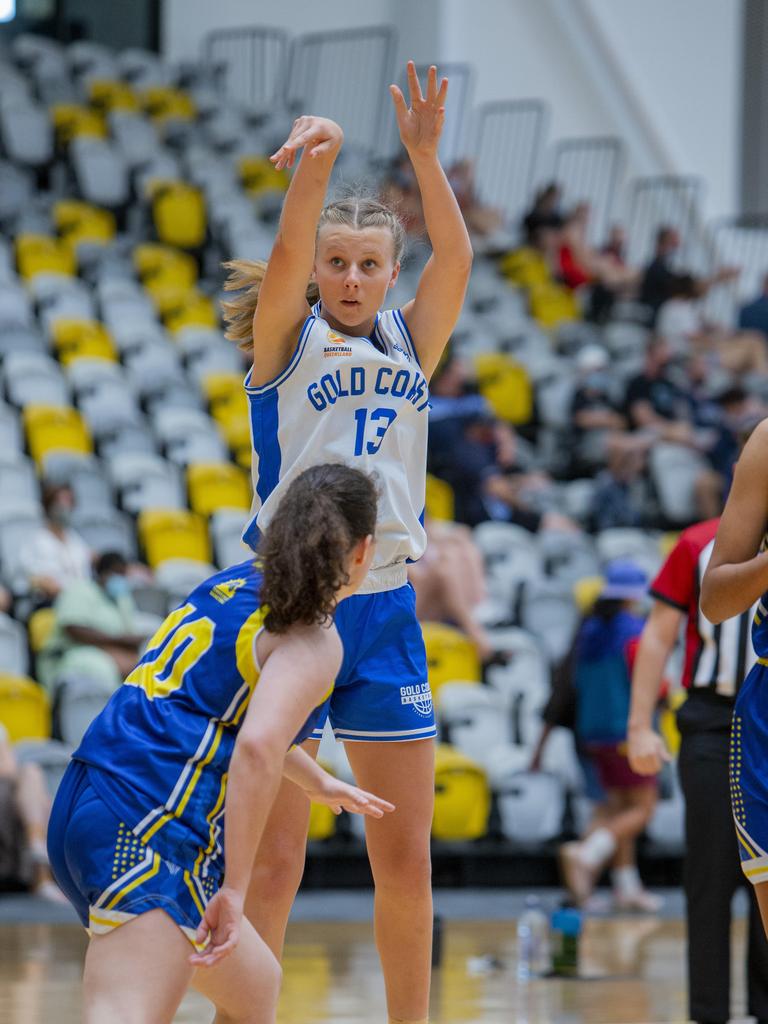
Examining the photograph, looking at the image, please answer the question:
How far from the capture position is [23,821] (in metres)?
7.68

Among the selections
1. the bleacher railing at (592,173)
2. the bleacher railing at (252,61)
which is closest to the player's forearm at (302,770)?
the bleacher railing at (252,61)

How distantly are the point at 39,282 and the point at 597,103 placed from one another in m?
8.08

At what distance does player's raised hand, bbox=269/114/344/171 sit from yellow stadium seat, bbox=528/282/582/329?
1128 cm

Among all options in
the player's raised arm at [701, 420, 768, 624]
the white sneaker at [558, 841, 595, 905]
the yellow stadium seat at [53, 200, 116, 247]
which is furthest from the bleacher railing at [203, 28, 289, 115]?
the player's raised arm at [701, 420, 768, 624]

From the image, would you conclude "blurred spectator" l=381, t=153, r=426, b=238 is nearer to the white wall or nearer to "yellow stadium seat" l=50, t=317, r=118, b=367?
the white wall

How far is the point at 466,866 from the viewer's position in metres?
8.75

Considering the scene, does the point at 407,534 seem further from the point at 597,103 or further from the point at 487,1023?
the point at 597,103

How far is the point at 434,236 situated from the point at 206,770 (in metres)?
1.50

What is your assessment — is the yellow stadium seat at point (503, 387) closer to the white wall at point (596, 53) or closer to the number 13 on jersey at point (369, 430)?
the white wall at point (596, 53)

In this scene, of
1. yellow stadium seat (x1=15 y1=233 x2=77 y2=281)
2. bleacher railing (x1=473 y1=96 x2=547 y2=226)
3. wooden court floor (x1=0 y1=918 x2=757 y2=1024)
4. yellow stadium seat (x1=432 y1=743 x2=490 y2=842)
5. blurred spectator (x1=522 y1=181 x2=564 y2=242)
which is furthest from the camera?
bleacher railing (x1=473 y1=96 x2=547 y2=226)

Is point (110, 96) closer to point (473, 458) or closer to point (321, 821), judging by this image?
point (473, 458)

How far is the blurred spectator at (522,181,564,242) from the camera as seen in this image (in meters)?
15.6

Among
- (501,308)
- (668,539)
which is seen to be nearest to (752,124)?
(501,308)

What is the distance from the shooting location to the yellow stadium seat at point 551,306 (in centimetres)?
1486
